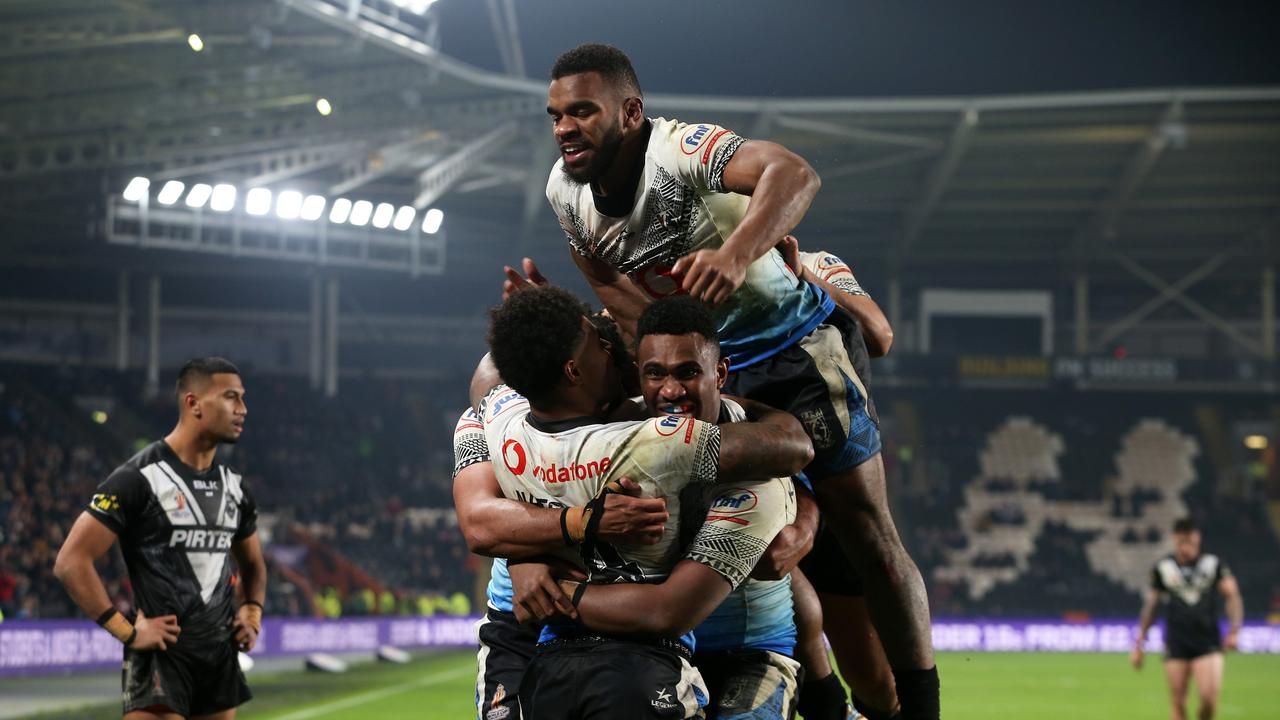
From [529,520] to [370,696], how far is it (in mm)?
12820

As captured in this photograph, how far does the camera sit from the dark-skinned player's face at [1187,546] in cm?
1333

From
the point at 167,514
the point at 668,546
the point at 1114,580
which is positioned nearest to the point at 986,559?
the point at 1114,580

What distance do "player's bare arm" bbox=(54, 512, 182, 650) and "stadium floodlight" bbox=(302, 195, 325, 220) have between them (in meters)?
21.9

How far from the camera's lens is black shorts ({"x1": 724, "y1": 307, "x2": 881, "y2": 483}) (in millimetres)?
4914

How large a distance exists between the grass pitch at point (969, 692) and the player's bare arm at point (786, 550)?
10099 mm

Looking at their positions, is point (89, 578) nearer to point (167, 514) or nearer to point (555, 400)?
point (167, 514)

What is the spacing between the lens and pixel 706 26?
26.6 meters

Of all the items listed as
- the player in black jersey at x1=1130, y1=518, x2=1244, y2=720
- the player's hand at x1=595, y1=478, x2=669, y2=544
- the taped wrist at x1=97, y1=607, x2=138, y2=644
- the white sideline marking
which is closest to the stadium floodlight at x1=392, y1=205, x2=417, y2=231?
the white sideline marking

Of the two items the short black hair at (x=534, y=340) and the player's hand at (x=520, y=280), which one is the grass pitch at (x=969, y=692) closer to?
the player's hand at (x=520, y=280)

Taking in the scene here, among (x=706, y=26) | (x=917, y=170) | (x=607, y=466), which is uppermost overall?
(x=706, y=26)

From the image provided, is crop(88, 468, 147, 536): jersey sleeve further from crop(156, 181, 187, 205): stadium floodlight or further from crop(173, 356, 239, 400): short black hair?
crop(156, 181, 187, 205): stadium floodlight

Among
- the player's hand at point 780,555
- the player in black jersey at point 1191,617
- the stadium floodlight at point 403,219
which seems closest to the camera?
the player's hand at point 780,555

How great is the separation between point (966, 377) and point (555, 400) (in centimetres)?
3195

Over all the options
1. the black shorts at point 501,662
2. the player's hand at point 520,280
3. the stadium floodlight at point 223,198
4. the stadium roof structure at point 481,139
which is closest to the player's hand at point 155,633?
the black shorts at point 501,662
